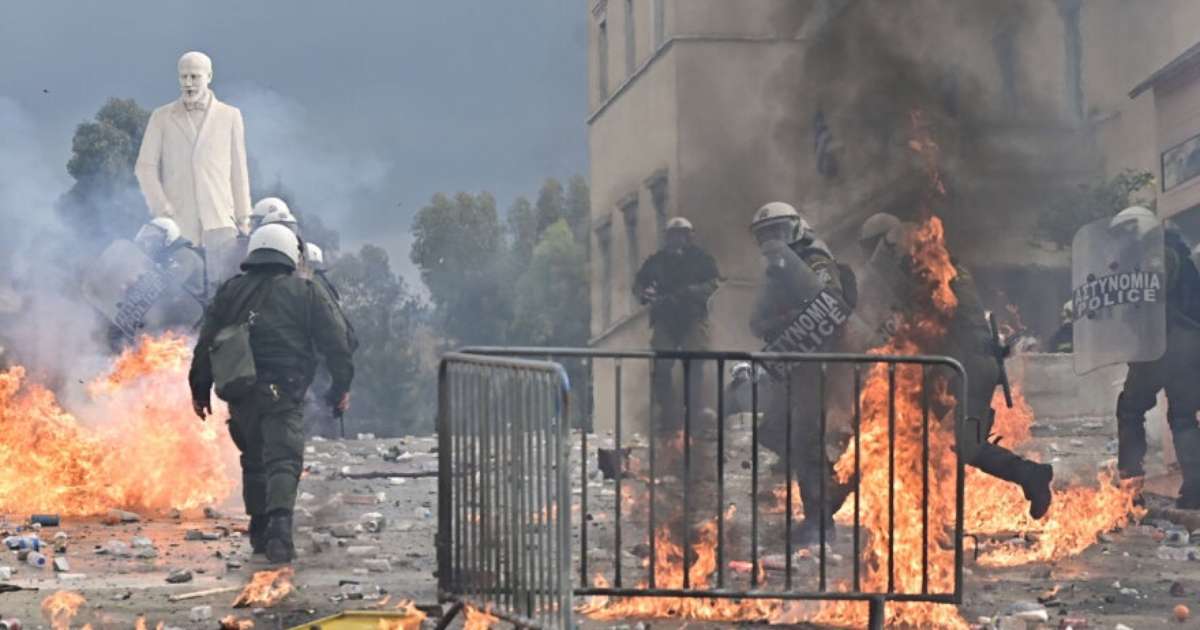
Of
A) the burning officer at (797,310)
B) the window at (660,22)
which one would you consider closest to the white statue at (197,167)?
the burning officer at (797,310)

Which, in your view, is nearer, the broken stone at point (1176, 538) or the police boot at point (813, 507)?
the police boot at point (813, 507)

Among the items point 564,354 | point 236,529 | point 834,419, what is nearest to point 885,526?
point 564,354

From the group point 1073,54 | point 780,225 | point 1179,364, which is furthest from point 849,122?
point 1073,54

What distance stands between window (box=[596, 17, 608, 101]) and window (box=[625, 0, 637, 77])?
67 cm

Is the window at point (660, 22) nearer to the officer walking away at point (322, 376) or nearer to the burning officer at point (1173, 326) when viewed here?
the officer walking away at point (322, 376)

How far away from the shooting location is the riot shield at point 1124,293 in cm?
1291

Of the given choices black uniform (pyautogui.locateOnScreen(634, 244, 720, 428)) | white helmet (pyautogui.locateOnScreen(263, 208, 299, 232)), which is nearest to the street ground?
white helmet (pyautogui.locateOnScreen(263, 208, 299, 232))

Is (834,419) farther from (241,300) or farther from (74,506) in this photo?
(74,506)

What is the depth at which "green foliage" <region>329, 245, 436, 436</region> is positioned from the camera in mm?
38969

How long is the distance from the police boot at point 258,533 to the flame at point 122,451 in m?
2.52

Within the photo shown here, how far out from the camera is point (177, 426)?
541 inches

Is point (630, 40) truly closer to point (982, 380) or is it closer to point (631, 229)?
point (631, 229)

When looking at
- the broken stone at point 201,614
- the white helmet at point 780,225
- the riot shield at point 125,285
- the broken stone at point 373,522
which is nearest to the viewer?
the broken stone at point 201,614

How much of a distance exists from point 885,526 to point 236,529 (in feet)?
14.7
